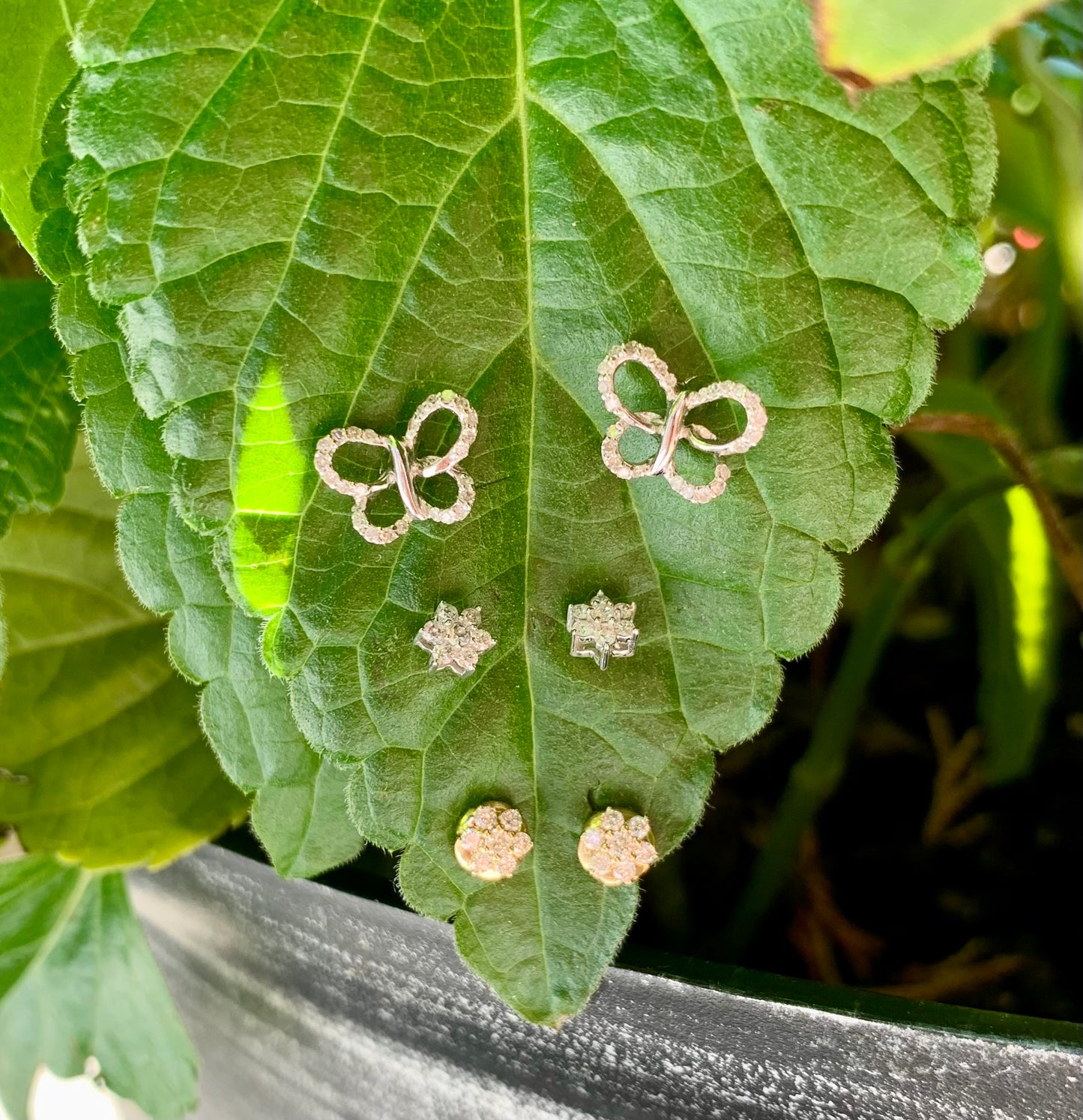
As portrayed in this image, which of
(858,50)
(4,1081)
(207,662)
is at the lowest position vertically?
(4,1081)

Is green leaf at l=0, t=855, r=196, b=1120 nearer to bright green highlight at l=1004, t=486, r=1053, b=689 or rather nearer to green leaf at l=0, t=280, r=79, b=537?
green leaf at l=0, t=280, r=79, b=537

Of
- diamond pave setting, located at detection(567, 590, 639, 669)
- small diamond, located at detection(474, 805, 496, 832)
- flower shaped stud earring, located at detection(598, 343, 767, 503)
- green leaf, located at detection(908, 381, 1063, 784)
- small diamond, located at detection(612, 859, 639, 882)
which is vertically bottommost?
green leaf, located at detection(908, 381, 1063, 784)

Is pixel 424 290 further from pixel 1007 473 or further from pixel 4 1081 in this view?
pixel 4 1081

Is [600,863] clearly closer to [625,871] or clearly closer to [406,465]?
[625,871]

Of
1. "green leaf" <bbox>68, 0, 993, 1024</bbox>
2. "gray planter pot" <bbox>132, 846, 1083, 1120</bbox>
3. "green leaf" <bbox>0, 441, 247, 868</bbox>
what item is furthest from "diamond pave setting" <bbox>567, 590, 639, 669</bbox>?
"green leaf" <bbox>0, 441, 247, 868</bbox>

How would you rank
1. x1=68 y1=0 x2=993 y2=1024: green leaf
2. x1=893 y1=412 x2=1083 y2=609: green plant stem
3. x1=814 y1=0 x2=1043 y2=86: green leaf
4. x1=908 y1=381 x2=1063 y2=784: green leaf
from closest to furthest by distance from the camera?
x1=814 y1=0 x2=1043 y2=86: green leaf → x1=68 y1=0 x2=993 y2=1024: green leaf → x1=893 y1=412 x2=1083 y2=609: green plant stem → x1=908 y1=381 x2=1063 y2=784: green leaf

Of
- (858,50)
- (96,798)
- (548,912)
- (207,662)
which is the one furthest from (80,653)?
(858,50)

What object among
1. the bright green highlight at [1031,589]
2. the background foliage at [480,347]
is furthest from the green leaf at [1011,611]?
the background foliage at [480,347]
